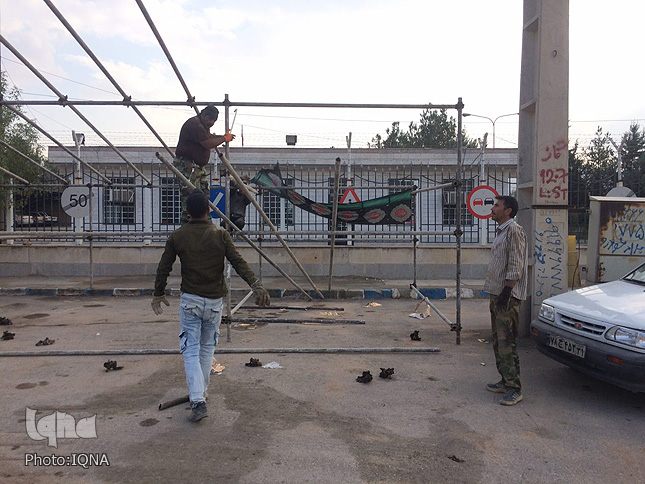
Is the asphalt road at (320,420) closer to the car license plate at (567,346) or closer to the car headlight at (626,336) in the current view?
the car license plate at (567,346)

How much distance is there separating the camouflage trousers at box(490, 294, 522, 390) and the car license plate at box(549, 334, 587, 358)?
1.59ft

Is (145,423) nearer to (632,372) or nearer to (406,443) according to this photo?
(406,443)

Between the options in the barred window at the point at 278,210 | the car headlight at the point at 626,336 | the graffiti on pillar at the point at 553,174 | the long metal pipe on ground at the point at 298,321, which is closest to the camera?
the car headlight at the point at 626,336

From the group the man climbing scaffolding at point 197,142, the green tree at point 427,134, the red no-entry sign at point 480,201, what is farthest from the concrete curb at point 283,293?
the green tree at point 427,134

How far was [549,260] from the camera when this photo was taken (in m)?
6.56

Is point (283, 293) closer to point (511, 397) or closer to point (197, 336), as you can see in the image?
point (197, 336)

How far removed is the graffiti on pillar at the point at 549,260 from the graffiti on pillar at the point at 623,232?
9.54ft

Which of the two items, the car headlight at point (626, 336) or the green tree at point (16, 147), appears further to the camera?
the green tree at point (16, 147)

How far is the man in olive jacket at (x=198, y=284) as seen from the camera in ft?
13.3

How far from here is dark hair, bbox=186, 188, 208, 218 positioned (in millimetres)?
4219

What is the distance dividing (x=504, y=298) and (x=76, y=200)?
31.2 feet

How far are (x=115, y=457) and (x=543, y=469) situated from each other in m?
2.94
